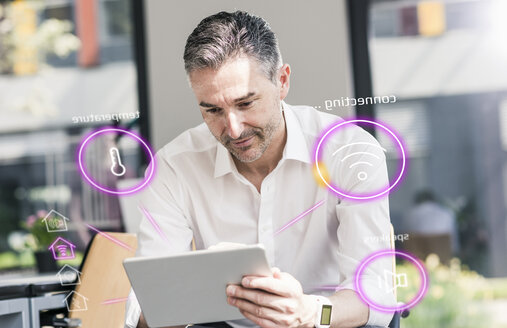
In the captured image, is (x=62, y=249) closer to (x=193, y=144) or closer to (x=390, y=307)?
(x=193, y=144)

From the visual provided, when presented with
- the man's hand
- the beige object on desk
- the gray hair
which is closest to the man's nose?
the gray hair

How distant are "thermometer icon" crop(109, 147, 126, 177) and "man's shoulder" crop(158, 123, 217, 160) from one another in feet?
1.19

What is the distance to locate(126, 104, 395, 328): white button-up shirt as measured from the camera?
170cm

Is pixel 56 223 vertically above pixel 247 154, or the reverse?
pixel 247 154

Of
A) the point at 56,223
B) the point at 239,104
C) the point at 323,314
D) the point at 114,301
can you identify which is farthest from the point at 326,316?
the point at 56,223

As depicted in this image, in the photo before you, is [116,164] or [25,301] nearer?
[25,301]

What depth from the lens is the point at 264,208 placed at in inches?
68.2

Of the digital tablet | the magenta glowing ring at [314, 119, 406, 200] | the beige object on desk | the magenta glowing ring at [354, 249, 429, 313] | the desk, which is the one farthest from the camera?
the beige object on desk

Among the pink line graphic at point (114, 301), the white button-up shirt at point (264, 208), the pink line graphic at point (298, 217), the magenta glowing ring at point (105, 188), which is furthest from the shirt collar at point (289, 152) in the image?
the pink line graphic at point (114, 301)

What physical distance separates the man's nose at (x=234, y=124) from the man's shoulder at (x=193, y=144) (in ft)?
0.64

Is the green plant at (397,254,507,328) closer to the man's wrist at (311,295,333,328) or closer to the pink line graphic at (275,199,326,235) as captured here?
the pink line graphic at (275,199,326,235)

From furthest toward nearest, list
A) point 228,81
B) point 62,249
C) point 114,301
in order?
point 62,249, point 114,301, point 228,81

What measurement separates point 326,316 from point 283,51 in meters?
0.79

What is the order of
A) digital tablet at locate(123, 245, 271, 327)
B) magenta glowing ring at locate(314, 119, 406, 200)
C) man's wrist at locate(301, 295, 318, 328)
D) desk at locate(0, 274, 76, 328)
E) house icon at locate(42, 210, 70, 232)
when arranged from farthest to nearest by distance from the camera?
house icon at locate(42, 210, 70, 232) → desk at locate(0, 274, 76, 328) → magenta glowing ring at locate(314, 119, 406, 200) → man's wrist at locate(301, 295, 318, 328) → digital tablet at locate(123, 245, 271, 327)
